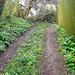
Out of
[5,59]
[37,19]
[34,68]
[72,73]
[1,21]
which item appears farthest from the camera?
[37,19]

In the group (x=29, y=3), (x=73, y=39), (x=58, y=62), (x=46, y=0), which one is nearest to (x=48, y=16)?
(x=46, y=0)

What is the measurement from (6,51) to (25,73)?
325cm

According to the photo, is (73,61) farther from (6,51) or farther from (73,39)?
(6,51)

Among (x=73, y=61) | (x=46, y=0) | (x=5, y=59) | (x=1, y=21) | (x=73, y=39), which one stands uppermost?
(x=46, y=0)

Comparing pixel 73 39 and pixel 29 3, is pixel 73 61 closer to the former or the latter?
pixel 73 39

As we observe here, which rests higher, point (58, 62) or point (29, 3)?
point (29, 3)

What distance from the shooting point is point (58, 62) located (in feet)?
14.6

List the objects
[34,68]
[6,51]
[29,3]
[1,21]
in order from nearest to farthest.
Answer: [34,68] → [6,51] → [1,21] → [29,3]

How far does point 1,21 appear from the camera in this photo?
995 centimetres

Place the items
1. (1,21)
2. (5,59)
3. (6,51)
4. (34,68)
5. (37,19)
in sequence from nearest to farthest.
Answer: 1. (34,68)
2. (5,59)
3. (6,51)
4. (1,21)
5. (37,19)

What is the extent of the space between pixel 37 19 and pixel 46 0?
4.77 meters

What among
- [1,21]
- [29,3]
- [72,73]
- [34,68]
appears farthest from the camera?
[29,3]

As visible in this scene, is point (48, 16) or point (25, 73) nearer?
point (25, 73)

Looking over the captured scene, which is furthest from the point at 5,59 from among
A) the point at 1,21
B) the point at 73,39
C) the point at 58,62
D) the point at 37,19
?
the point at 37,19
